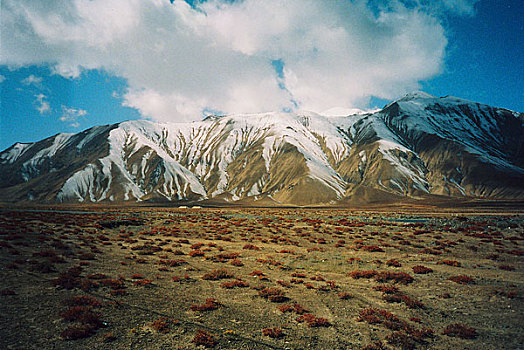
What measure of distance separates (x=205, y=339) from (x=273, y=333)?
2.59m

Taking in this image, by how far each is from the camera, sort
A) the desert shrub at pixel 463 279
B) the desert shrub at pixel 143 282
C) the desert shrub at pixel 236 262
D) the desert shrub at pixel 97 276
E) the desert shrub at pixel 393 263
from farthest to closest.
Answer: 1. the desert shrub at pixel 236 262
2. the desert shrub at pixel 393 263
3. the desert shrub at pixel 463 279
4. the desert shrub at pixel 97 276
5. the desert shrub at pixel 143 282

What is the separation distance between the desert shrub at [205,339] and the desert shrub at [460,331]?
30.4 feet

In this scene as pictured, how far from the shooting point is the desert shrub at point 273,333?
10.1m

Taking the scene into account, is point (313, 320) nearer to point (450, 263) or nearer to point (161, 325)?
point (161, 325)

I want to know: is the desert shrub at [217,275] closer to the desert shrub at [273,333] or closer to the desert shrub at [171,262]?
the desert shrub at [171,262]

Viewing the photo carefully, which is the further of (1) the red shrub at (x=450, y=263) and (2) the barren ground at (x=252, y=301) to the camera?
(1) the red shrub at (x=450, y=263)

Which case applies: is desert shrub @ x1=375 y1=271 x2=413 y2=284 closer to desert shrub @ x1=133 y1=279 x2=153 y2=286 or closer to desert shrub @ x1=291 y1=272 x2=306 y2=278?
desert shrub @ x1=291 y1=272 x2=306 y2=278

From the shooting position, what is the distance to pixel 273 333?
10203 millimetres

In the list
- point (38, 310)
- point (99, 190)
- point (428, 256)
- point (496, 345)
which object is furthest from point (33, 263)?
point (99, 190)

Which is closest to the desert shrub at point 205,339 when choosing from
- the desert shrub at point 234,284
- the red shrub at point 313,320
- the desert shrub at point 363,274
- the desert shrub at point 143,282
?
the red shrub at point 313,320

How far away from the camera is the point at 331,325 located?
11.3 metres

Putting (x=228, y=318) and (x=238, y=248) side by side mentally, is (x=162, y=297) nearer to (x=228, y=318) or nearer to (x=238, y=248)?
(x=228, y=318)

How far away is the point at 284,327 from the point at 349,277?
9461mm

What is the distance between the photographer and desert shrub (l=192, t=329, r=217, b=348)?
30.4 ft
